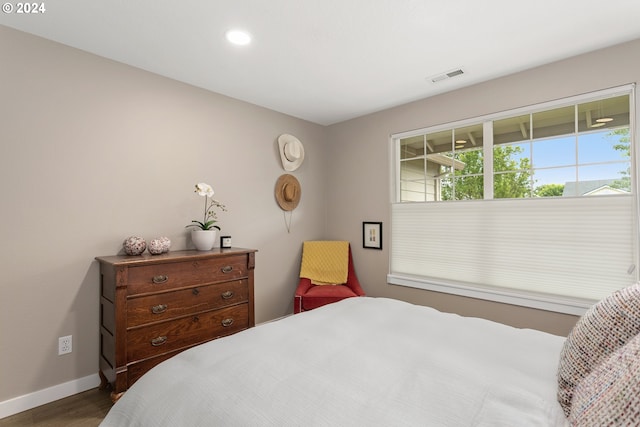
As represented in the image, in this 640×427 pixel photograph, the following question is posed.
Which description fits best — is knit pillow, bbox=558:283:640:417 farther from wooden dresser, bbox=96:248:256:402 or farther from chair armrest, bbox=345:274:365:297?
chair armrest, bbox=345:274:365:297

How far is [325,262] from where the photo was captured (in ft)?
12.4

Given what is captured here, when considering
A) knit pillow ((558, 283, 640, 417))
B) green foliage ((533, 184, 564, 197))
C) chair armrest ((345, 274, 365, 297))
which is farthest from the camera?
chair armrest ((345, 274, 365, 297))

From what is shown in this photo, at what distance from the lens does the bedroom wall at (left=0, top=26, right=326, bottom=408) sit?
6.82 feet

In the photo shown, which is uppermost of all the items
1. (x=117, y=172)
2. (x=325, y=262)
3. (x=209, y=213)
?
(x=117, y=172)

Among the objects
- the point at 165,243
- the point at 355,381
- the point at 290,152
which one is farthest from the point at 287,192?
the point at 355,381

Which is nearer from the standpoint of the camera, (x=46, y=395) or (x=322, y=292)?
(x=46, y=395)

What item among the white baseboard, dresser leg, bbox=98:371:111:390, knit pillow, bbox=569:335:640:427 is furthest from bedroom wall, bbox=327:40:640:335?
the white baseboard

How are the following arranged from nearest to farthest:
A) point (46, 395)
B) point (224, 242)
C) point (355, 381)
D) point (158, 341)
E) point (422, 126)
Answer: point (355, 381), point (46, 395), point (158, 341), point (224, 242), point (422, 126)

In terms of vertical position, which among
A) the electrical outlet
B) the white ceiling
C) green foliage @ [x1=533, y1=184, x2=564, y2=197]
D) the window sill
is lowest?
the electrical outlet

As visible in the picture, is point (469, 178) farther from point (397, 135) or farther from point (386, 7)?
point (386, 7)

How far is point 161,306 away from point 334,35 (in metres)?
2.24

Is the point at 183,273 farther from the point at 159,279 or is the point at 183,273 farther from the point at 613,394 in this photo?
the point at 613,394

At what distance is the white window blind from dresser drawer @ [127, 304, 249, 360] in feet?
5.66

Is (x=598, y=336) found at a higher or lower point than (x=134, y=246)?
lower
